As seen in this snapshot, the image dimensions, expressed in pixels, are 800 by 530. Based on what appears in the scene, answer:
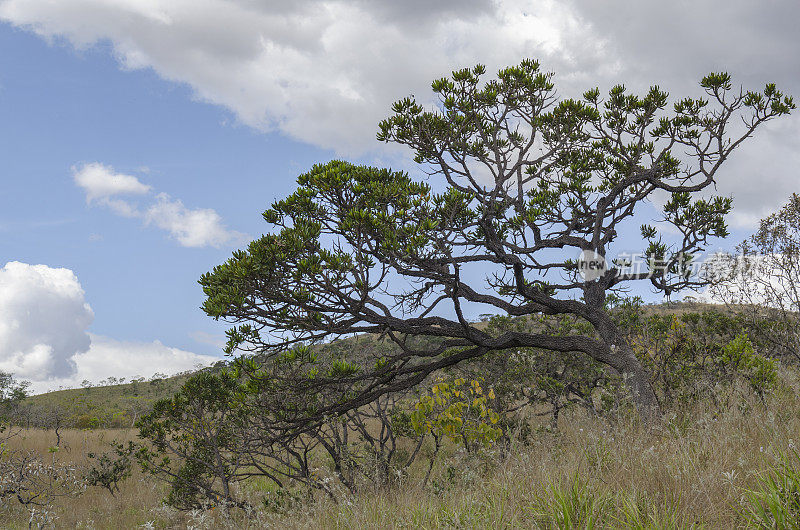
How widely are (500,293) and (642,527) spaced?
6.50 meters

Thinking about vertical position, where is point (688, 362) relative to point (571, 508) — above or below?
above

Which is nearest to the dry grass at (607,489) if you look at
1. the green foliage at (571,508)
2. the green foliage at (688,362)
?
the green foliage at (571,508)

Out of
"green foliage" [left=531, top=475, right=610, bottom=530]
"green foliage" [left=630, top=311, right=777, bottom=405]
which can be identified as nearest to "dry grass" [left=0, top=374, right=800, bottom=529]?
"green foliage" [left=531, top=475, right=610, bottom=530]

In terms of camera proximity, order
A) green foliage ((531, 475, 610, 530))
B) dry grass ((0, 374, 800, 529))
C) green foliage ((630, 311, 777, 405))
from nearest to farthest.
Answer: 1. green foliage ((531, 475, 610, 530))
2. dry grass ((0, 374, 800, 529))
3. green foliage ((630, 311, 777, 405))

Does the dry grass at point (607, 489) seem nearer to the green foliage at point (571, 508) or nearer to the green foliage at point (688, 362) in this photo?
the green foliage at point (571, 508)

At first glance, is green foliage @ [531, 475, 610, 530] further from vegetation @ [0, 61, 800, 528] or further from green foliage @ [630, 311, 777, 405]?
green foliage @ [630, 311, 777, 405]

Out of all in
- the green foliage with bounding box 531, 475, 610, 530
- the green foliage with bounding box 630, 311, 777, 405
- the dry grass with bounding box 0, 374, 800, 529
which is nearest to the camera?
the green foliage with bounding box 531, 475, 610, 530

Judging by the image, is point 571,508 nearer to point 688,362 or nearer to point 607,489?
point 607,489

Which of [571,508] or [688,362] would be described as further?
[688,362]

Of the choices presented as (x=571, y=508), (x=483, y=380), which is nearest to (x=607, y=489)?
(x=571, y=508)

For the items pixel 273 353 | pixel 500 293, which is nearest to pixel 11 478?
pixel 273 353

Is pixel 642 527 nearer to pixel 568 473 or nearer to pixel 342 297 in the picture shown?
pixel 568 473

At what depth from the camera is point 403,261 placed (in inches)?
289

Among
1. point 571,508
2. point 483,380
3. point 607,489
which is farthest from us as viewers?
point 483,380
